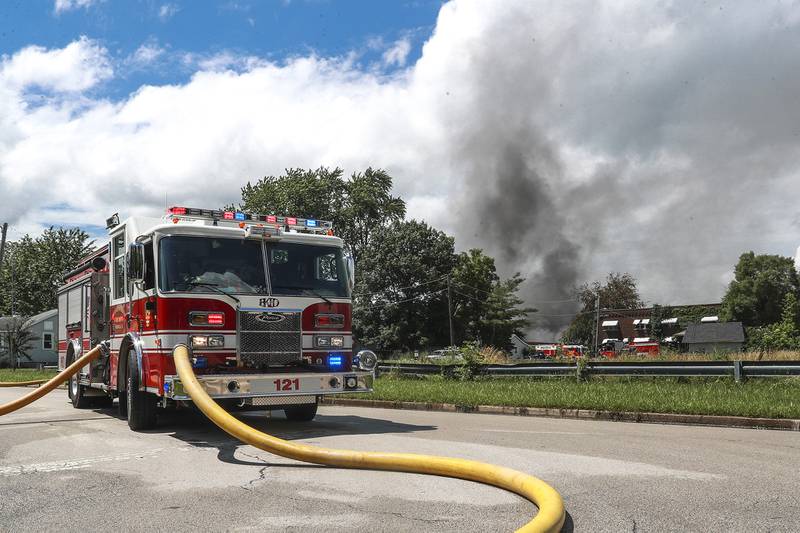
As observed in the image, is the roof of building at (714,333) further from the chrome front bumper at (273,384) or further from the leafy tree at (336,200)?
the chrome front bumper at (273,384)

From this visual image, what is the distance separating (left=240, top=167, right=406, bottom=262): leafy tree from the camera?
208ft

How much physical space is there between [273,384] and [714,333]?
7201cm

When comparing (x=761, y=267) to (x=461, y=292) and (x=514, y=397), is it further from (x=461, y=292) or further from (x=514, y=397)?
(x=514, y=397)

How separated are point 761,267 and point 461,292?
4428 centimetres

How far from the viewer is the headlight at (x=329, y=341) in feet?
32.7

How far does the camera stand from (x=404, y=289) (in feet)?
184

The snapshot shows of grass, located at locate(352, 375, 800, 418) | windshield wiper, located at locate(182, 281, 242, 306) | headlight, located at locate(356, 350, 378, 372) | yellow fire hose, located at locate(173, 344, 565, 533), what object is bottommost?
grass, located at locate(352, 375, 800, 418)

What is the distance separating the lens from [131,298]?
411 inches

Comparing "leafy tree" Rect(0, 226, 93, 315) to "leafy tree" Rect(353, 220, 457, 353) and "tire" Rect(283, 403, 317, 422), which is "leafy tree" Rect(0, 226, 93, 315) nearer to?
"leafy tree" Rect(353, 220, 457, 353)

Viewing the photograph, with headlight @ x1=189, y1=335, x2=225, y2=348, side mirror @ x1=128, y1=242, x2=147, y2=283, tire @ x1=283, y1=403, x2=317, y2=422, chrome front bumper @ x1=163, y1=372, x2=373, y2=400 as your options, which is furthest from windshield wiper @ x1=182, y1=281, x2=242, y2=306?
tire @ x1=283, y1=403, x2=317, y2=422

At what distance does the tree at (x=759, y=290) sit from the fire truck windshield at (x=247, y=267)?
8014 centimetres

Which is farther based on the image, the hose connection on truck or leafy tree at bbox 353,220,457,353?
leafy tree at bbox 353,220,457,353

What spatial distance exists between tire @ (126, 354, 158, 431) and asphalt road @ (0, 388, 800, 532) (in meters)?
0.21

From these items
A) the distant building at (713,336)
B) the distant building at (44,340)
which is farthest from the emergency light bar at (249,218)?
the distant building at (44,340)
